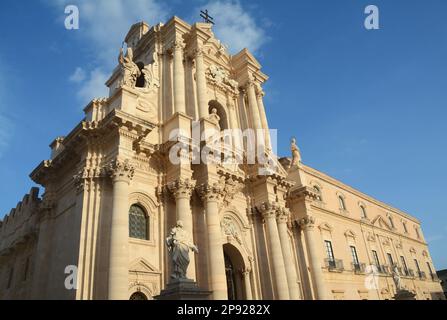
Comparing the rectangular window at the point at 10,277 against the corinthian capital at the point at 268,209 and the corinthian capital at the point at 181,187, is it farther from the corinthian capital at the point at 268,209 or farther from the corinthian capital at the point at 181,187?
the corinthian capital at the point at 268,209

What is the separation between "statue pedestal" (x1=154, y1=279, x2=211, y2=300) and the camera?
364 inches

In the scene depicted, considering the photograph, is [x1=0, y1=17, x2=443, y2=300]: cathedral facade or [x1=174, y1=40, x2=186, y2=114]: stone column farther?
[x1=174, y1=40, x2=186, y2=114]: stone column

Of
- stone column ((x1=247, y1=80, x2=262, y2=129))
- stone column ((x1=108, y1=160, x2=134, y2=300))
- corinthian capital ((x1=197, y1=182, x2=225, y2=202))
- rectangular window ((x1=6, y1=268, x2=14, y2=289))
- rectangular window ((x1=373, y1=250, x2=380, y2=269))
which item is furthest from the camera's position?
rectangular window ((x1=373, y1=250, x2=380, y2=269))

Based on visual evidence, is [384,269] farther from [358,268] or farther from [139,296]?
[139,296]

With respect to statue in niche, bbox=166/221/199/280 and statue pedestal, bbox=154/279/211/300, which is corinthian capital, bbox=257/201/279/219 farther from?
statue pedestal, bbox=154/279/211/300

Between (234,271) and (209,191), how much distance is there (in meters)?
4.72

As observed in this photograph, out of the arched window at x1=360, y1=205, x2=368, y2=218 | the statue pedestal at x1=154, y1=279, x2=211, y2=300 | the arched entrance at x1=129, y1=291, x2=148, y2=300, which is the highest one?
the arched window at x1=360, y1=205, x2=368, y2=218

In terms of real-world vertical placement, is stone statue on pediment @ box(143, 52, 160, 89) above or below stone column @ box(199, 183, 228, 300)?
above

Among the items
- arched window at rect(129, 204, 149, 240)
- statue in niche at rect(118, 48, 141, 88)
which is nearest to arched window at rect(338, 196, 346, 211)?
arched window at rect(129, 204, 149, 240)

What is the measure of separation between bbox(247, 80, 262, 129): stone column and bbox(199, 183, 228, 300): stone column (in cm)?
730

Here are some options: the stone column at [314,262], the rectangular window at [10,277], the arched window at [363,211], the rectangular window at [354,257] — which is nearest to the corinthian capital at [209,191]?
the stone column at [314,262]

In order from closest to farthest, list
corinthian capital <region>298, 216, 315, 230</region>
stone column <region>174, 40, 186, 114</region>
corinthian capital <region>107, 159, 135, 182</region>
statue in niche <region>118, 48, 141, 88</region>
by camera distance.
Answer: corinthian capital <region>107, 159, 135, 182</region>, statue in niche <region>118, 48, 141, 88</region>, stone column <region>174, 40, 186, 114</region>, corinthian capital <region>298, 216, 315, 230</region>

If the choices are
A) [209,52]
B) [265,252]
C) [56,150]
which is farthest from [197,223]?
[209,52]

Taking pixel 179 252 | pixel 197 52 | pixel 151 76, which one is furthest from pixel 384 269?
pixel 179 252
